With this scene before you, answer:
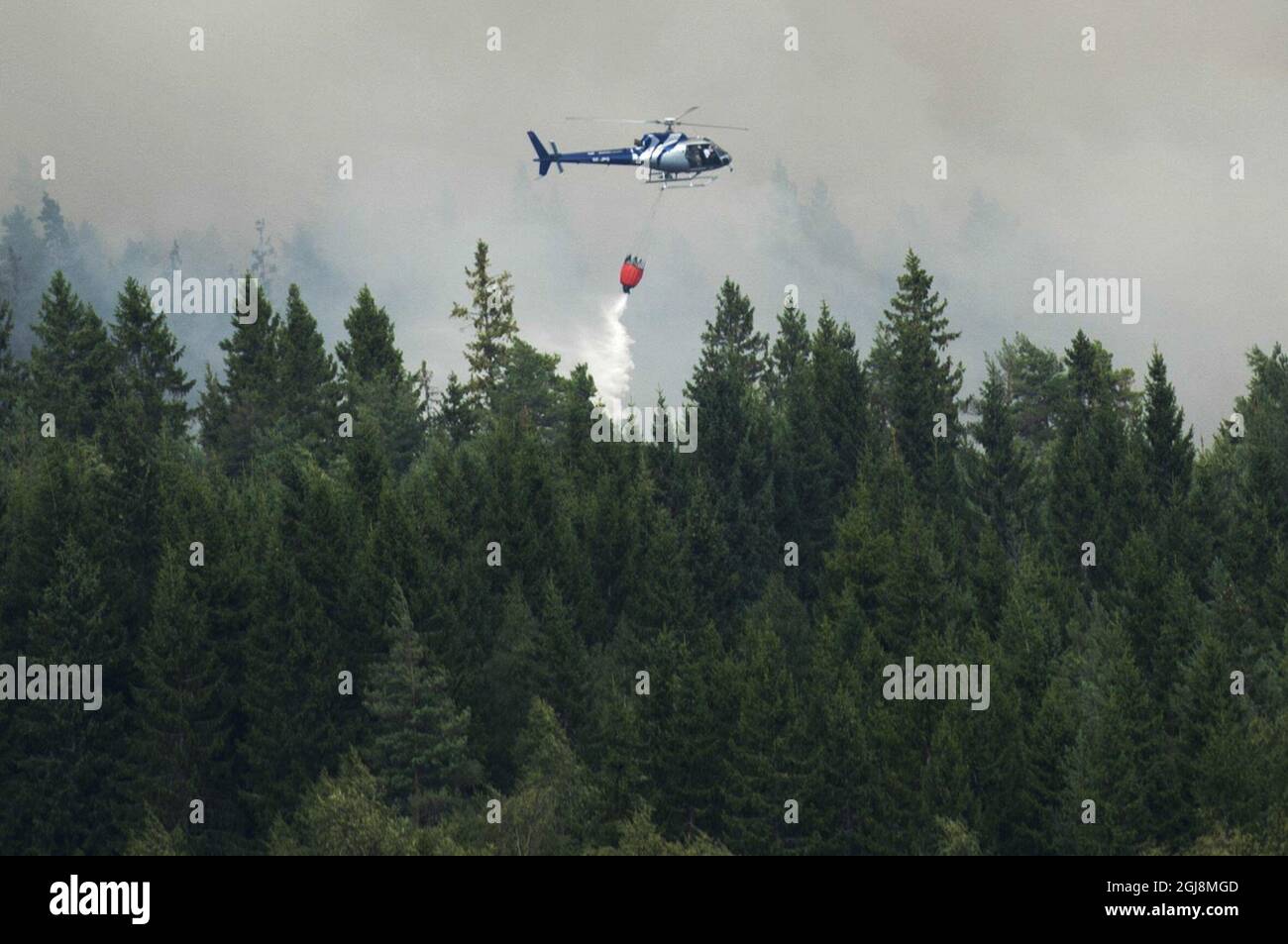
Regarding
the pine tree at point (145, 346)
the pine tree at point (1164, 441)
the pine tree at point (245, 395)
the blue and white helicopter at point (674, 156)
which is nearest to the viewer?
the blue and white helicopter at point (674, 156)

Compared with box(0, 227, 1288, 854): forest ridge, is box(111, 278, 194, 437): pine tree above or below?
above

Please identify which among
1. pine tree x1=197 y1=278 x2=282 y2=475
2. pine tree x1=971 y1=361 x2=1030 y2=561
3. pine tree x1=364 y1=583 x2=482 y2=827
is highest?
pine tree x1=197 y1=278 x2=282 y2=475

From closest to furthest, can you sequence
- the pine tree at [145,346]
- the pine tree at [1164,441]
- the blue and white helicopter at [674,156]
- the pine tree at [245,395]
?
the blue and white helicopter at [674,156]
the pine tree at [1164,441]
the pine tree at [245,395]
the pine tree at [145,346]

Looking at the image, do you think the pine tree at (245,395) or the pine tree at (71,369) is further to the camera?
the pine tree at (245,395)

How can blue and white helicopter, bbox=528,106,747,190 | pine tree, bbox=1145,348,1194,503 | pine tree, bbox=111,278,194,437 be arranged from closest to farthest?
blue and white helicopter, bbox=528,106,747,190
pine tree, bbox=1145,348,1194,503
pine tree, bbox=111,278,194,437

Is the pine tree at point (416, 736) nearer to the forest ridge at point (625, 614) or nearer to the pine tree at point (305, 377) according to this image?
the forest ridge at point (625, 614)

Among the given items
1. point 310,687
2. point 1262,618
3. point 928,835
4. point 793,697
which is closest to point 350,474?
point 310,687

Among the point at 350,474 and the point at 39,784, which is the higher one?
the point at 350,474

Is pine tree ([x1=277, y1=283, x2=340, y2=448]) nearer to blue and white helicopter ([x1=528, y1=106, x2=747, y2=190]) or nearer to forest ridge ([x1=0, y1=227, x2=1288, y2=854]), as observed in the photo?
forest ridge ([x1=0, y1=227, x2=1288, y2=854])

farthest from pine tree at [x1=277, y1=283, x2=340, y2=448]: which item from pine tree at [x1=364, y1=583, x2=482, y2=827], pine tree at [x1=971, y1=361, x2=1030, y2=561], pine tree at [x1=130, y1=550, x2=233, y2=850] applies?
pine tree at [x1=971, y1=361, x2=1030, y2=561]

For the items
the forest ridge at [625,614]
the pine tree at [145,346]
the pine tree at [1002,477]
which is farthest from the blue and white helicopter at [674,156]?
the pine tree at [145,346]
